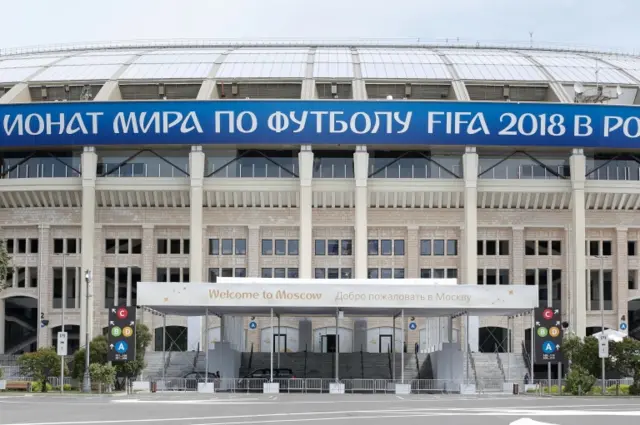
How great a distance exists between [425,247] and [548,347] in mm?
27599

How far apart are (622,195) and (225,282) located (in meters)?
33.7

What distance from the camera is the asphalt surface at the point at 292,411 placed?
34312 mm

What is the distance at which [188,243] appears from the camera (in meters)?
85.9

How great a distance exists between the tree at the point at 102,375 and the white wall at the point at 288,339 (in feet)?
81.3

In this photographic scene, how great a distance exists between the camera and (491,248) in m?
86.1

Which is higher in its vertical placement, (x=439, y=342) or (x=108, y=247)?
(x=108, y=247)

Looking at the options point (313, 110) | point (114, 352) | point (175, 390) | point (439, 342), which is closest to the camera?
point (114, 352)

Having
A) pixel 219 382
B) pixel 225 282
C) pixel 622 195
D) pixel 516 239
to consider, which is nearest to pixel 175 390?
pixel 219 382

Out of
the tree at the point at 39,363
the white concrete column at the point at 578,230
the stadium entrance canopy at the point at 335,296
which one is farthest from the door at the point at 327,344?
the tree at the point at 39,363

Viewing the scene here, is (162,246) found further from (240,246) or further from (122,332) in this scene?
(122,332)

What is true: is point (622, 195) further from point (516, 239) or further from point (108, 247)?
point (108, 247)

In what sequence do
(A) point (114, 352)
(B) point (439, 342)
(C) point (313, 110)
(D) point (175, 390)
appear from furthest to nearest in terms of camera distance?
(C) point (313, 110), (B) point (439, 342), (D) point (175, 390), (A) point (114, 352)

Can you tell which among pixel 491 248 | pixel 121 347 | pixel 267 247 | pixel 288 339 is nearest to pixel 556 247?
pixel 491 248

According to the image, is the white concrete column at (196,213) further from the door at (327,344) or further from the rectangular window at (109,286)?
the door at (327,344)
